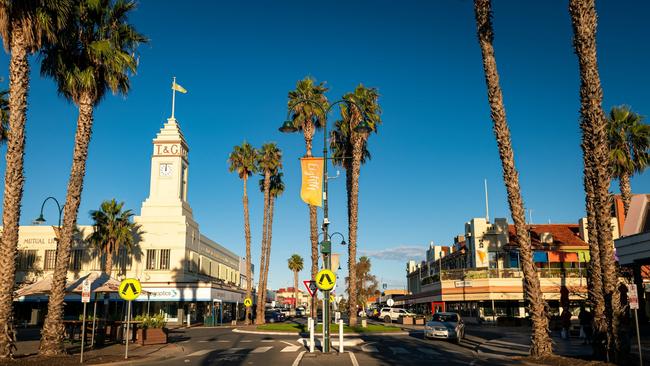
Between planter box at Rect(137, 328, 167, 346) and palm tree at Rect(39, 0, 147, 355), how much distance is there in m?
6.04

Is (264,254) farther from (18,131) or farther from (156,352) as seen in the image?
(18,131)

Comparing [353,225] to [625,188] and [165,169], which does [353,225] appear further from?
[165,169]

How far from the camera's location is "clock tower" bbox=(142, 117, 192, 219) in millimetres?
61875

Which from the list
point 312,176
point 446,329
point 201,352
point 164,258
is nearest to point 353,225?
point 446,329

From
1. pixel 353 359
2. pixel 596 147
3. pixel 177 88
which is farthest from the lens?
pixel 177 88

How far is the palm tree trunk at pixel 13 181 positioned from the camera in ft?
57.7

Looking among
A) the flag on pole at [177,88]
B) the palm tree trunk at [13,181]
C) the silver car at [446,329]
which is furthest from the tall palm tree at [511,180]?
the flag on pole at [177,88]

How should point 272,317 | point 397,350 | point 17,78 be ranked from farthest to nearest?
point 272,317 < point 397,350 < point 17,78

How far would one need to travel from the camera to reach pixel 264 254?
54719 mm

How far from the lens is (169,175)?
6419 centimetres

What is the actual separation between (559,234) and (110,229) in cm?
4544

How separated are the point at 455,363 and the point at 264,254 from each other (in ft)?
126

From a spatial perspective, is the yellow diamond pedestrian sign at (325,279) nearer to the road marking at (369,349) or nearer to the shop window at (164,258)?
the road marking at (369,349)

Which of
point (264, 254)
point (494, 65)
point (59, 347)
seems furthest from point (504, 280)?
point (59, 347)
